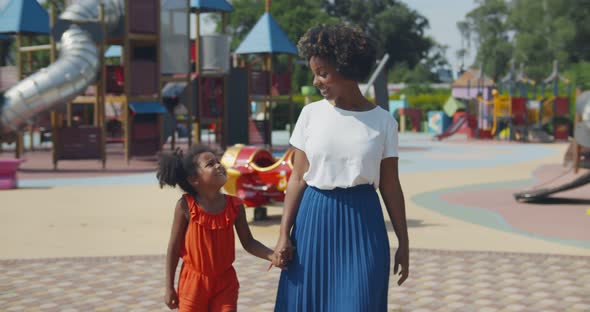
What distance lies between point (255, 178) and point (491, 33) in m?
85.7

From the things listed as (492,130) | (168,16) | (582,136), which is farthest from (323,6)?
(582,136)

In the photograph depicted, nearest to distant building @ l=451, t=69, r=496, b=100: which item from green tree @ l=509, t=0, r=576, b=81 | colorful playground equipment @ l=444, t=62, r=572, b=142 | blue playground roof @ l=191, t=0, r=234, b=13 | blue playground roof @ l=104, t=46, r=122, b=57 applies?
colorful playground equipment @ l=444, t=62, r=572, b=142

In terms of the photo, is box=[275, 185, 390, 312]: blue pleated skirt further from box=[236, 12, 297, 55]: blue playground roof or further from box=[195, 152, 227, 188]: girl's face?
box=[236, 12, 297, 55]: blue playground roof

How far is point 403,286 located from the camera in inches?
A: 255

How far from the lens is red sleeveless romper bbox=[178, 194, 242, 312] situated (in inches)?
146

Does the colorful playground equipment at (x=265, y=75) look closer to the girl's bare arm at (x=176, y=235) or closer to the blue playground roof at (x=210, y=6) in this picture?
the blue playground roof at (x=210, y=6)

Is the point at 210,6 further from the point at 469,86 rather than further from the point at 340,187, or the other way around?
the point at 340,187

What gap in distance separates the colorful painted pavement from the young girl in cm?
194

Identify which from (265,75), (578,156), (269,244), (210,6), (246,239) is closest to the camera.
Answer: (246,239)

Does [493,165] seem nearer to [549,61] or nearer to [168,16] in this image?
[168,16]

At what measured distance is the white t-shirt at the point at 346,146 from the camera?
332cm

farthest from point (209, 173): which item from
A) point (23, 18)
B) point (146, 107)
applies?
point (23, 18)

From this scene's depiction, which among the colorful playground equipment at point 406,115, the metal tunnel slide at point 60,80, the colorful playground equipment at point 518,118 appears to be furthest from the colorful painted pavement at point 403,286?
the colorful playground equipment at point 406,115

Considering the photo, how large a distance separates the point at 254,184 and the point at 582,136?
216 inches
